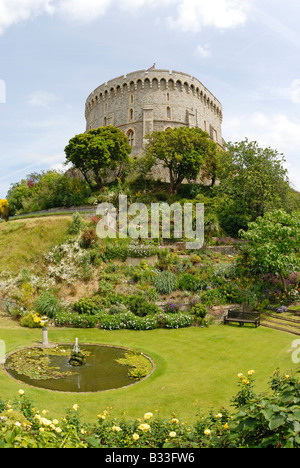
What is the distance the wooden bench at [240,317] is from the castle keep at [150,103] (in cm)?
3193

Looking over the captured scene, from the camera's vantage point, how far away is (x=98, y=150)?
33719mm

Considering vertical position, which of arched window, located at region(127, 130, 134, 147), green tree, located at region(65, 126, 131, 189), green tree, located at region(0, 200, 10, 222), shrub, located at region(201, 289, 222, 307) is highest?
arched window, located at region(127, 130, 134, 147)

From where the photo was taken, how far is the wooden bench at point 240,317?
1681 cm

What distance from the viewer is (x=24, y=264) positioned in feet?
69.6

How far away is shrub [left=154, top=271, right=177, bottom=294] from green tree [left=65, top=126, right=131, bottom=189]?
17491mm

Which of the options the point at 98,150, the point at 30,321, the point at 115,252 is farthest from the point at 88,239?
the point at 98,150

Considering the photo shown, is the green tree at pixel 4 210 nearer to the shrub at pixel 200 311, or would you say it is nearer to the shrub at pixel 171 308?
the shrub at pixel 171 308

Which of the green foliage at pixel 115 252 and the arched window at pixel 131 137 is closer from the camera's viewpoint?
the green foliage at pixel 115 252

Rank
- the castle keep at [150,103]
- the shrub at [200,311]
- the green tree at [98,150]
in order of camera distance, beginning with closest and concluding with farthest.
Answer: the shrub at [200,311] → the green tree at [98,150] → the castle keep at [150,103]

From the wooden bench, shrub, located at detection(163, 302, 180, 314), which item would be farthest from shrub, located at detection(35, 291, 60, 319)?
the wooden bench

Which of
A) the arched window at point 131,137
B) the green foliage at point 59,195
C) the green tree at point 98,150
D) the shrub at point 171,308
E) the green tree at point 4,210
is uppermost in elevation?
the arched window at point 131,137

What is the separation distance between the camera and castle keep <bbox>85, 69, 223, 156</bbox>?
46156mm

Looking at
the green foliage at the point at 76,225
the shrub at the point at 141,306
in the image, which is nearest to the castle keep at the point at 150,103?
the green foliage at the point at 76,225

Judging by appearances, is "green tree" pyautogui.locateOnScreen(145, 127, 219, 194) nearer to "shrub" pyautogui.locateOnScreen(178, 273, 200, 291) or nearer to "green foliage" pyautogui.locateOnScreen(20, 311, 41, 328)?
"shrub" pyautogui.locateOnScreen(178, 273, 200, 291)
